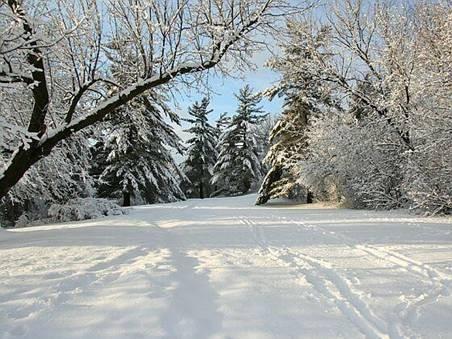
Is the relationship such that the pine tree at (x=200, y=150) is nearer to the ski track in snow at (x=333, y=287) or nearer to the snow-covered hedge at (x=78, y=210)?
the snow-covered hedge at (x=78, y=210)

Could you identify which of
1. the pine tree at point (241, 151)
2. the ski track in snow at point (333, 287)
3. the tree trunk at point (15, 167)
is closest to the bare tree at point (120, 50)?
→ the tree trunk at point (15, 167)

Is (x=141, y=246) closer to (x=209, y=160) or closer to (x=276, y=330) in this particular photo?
(x=276, y=330)

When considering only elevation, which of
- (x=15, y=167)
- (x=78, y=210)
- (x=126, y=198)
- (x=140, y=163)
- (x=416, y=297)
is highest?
(x=140, y=163)

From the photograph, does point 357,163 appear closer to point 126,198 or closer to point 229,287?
point 229,287

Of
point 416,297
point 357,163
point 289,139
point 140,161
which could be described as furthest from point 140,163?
point 416,297

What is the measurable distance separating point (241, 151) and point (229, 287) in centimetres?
3057

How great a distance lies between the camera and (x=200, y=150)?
3866 centimetres

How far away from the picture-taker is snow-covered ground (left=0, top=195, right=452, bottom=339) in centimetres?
342

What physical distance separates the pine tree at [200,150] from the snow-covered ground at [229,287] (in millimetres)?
30808

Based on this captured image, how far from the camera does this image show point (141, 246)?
699 centimetres

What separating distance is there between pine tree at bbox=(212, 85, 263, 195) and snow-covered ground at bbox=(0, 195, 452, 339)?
89.3ft

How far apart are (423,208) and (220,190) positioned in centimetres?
2644

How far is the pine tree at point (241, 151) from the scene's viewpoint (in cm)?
3506

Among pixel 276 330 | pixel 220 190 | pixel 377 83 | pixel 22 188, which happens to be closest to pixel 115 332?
pixel 276 330
